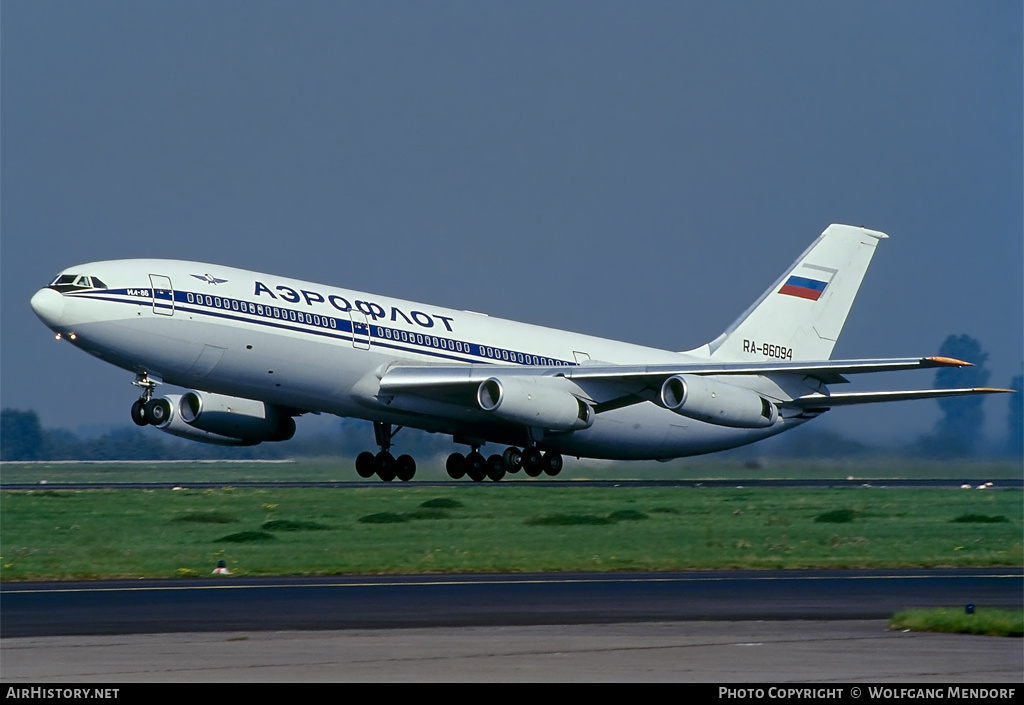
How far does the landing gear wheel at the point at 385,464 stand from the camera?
42312 millimetres

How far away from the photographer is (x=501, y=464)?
1630 inches

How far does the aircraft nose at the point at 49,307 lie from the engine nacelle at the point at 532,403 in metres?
10.8

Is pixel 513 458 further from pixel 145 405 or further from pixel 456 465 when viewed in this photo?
pixel 145 405

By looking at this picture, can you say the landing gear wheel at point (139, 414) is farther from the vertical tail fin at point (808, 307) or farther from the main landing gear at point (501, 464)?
the vertical tail fin at point (808, 307)

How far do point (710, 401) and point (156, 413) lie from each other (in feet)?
47.9

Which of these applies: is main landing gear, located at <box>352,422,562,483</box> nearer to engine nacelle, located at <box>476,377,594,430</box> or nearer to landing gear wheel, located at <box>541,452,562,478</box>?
landing gear wheel, located at <box>541,452,562,478</box>

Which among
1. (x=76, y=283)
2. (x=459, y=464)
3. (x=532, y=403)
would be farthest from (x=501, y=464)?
(x=76, y=283)

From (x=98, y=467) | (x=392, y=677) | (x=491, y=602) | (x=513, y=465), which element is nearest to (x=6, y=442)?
(x=98, y=467)

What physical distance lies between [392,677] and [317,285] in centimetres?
2477

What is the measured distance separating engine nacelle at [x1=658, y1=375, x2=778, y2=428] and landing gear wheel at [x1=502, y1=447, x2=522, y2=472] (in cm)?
435

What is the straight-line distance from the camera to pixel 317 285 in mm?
36469

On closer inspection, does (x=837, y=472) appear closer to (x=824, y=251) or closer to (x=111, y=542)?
(x=824, y=251)

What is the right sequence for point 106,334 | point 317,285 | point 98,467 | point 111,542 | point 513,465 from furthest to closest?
point 98,467, point 513,465, point 317,285, point 106,334, point 111,542


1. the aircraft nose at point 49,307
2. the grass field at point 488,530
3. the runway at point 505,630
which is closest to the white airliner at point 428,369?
the aircraft nose at point 49,307
